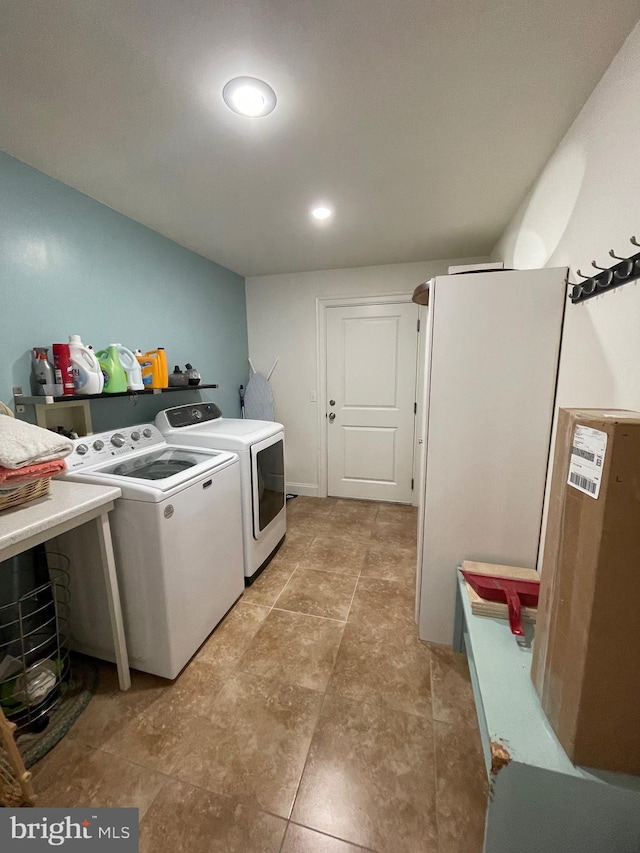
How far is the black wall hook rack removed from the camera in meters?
0.85

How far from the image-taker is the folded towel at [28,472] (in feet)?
3.38

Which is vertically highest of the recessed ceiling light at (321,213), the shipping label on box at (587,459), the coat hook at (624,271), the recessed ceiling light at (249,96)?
the recessed ceiling light at (321,213)

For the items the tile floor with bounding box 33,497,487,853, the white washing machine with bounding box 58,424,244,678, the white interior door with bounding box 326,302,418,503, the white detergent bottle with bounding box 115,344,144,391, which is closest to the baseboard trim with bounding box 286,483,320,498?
the white interior door with bounding box 326,302,418,503

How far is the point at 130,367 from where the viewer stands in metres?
1.85

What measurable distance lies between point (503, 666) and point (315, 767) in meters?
0.75

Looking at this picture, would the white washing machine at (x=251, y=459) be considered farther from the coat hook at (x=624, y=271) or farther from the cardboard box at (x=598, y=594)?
the coat hook at (x=624, y=271)

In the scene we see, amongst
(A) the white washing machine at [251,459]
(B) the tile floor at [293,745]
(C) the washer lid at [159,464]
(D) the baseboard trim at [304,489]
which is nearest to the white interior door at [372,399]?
(D) the baseboard trim at [304,489]

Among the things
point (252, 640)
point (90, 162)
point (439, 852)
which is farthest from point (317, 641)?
point (90, 162)

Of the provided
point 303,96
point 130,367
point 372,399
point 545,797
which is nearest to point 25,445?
point 130,367

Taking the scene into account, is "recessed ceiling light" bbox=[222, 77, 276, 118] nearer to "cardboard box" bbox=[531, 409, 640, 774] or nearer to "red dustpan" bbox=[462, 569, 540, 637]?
"cardboard box" bbox=[531, 409, 640, 774]

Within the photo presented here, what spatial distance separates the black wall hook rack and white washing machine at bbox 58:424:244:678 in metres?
1.69

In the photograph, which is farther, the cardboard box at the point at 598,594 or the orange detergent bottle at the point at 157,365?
the orange detergent bottle at the point at 157,365

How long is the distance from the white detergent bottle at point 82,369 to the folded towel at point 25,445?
0.43 meters

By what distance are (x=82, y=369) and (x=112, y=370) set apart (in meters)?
0.16
